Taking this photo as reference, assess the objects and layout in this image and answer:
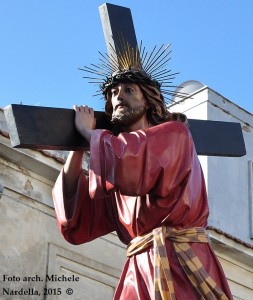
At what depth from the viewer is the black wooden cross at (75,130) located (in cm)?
428

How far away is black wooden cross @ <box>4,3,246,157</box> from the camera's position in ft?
14.0

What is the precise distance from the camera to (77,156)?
14.9 ft

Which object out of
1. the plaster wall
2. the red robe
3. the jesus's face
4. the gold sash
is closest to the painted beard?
the jesus's face

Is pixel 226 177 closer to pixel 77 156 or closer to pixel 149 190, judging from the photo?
pixel 77 156

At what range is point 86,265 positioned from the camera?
10.2 m

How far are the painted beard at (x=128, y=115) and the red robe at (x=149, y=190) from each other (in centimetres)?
22

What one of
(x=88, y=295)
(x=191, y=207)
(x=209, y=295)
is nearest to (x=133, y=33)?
(x=191, y=207)

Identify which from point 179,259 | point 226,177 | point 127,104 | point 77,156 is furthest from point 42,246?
point 179,259

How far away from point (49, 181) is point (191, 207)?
5.90 metres

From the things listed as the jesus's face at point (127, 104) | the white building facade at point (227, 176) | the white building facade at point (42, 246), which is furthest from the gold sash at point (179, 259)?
the white building facade at point (227, 176)

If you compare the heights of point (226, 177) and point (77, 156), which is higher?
point (77, 156)

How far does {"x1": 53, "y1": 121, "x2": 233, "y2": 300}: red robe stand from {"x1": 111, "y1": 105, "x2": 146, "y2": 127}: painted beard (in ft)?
0.72

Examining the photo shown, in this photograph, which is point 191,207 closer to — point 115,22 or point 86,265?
point 115,22

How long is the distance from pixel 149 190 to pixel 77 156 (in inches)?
21.3
